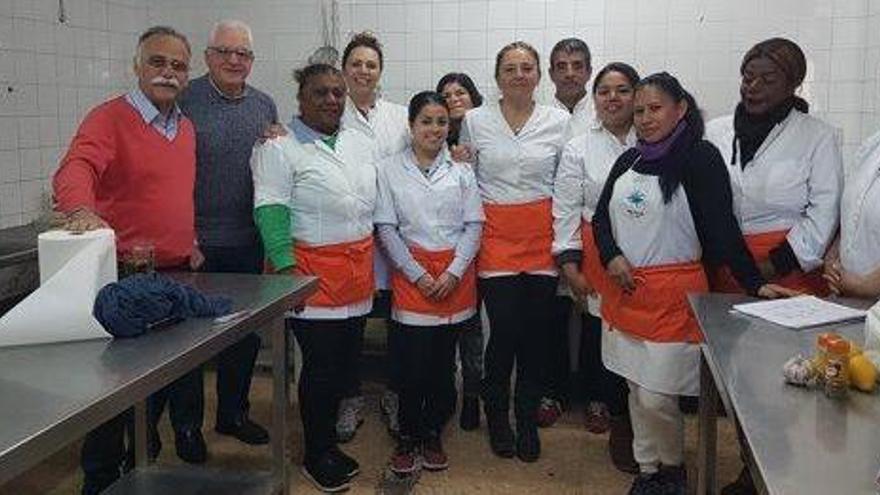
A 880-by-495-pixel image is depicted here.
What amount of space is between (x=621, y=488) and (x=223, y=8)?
317 cm

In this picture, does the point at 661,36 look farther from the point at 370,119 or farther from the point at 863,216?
the point at 863,216

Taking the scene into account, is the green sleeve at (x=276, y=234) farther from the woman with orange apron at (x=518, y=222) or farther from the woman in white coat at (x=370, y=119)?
Answer: the woman with orange apron at (x=518, y=222)

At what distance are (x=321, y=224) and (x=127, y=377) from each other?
1189mm

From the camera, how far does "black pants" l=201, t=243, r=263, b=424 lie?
8.90 feet

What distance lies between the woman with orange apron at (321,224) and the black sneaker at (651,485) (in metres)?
0.97

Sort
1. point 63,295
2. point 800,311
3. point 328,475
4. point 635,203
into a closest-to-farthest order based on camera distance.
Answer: point 63,295
point 800,311
point 635,203
point 328,475

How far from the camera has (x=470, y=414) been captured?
3.08 metres

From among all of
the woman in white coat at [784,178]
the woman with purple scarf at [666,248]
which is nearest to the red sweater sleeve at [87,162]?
the woman with purple scarf at [666,248]

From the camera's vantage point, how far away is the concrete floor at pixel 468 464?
2.62m

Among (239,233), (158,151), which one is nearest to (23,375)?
(158,151)

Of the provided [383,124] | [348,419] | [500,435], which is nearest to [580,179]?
[383,124]

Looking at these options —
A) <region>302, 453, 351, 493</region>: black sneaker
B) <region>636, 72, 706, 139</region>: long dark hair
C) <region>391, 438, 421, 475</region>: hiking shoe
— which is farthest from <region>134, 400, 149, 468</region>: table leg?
<region>636, 72, 706, 139</region>: long dark hair

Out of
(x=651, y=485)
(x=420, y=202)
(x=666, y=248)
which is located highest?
(x=420, y=202)

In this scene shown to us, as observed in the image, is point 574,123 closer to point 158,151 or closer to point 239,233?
point 239,233
